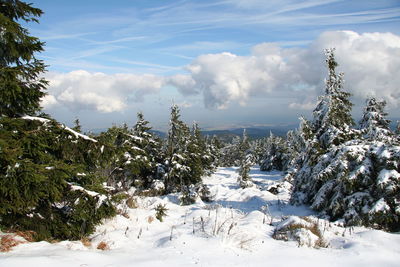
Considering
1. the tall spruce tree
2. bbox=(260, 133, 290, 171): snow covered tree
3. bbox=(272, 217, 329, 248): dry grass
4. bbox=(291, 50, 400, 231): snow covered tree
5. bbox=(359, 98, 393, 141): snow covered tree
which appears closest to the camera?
bbox=(272, 217, 329, 248): dry grass

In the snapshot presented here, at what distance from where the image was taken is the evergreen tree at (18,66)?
5000mm

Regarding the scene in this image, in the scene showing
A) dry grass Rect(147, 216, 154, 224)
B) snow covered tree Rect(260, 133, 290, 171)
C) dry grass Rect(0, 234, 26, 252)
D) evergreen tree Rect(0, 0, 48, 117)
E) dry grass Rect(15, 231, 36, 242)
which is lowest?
snow covered tree Rect(260, 133, 290, 171)

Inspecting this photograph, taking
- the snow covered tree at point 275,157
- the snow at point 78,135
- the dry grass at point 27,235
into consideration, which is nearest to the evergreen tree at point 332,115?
the snow at point 78,135

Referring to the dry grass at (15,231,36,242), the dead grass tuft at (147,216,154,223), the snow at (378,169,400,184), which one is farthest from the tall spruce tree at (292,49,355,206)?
the dry grass at (15,231,36,242)

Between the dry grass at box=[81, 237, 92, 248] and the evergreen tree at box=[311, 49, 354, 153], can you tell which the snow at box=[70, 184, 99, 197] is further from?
the evergreen tree at box=[311, 49, 354, 153]

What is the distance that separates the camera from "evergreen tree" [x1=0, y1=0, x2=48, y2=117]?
5.00 metres

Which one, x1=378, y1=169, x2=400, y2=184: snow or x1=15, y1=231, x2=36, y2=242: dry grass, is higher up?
x1=378, y1=169, x2=400, y2=184: snow

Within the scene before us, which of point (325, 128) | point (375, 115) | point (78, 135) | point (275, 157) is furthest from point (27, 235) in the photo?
point (275, 157)

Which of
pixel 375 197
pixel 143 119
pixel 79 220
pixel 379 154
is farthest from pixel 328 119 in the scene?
pixel 143 119

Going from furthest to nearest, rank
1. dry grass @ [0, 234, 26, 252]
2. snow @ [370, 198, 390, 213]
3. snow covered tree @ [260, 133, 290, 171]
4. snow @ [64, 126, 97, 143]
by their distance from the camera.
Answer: snow covered tree @ [260, 133, 290, 171], snow @ [370, 198, 390, 213], snow @ [64, 126, 97, 143], dry grass @ [0, 234, 26, 252]

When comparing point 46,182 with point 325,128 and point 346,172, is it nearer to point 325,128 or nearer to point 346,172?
point 346,172

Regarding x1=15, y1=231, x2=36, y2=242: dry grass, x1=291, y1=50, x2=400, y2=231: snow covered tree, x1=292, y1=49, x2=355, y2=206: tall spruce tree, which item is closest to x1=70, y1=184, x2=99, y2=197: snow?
x1=15, y1=231, x2=36, y2=242: dry grass

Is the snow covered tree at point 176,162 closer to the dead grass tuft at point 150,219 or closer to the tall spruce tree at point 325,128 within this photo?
the tall spruce tree at point 325,128

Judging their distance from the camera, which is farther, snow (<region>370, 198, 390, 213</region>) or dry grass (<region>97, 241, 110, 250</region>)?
snow (<region>370, 198, 390, 213</region>)
